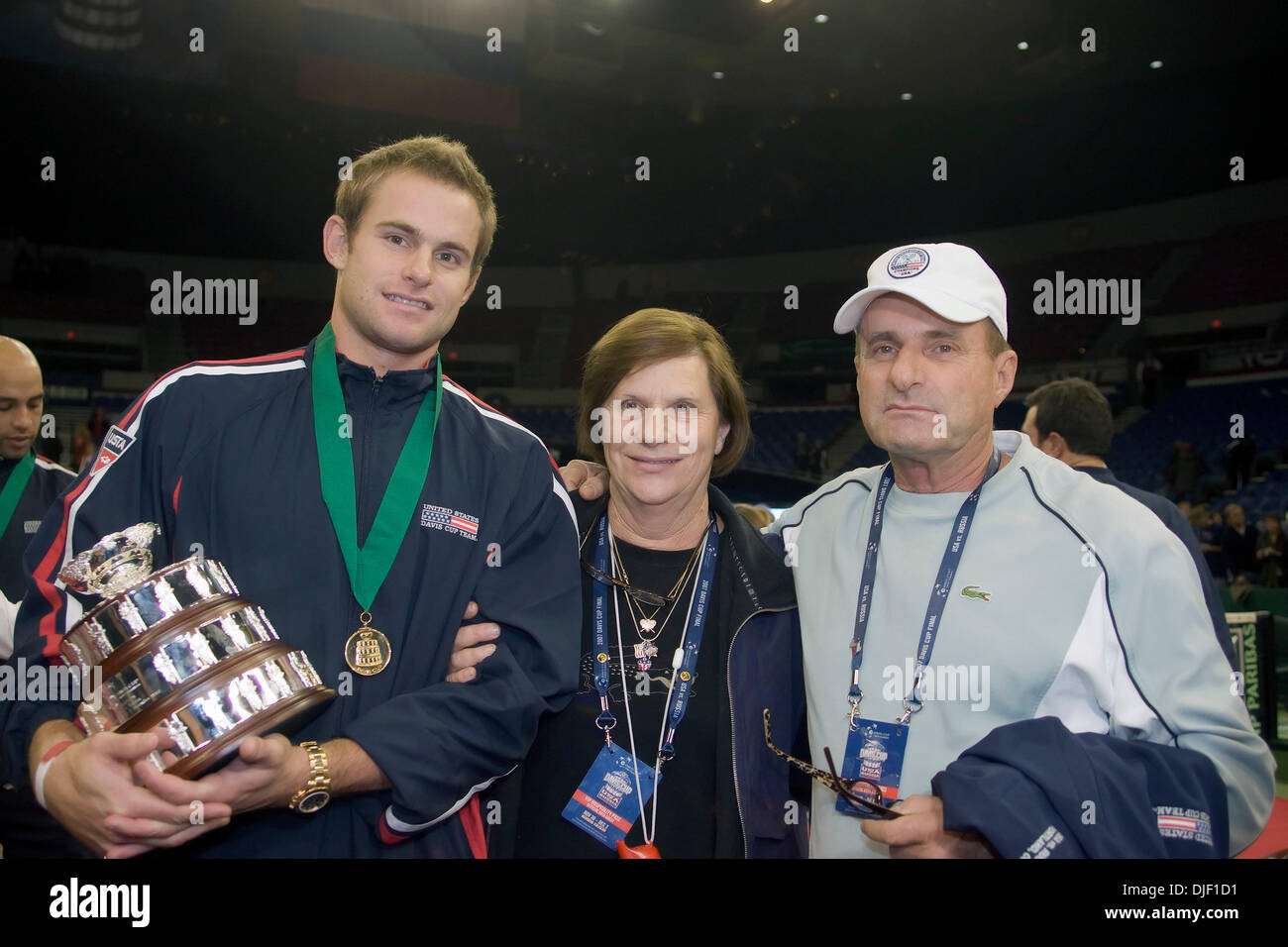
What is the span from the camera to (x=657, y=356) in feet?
6.09

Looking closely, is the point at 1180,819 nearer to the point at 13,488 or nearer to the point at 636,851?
the point at 636,851

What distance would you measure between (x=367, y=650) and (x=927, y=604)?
1028mm

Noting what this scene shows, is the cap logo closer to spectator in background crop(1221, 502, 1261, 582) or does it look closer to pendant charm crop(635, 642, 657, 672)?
pendant charm crop(635, 642, 657, 672)

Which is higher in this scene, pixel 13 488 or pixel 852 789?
pixel 13 488

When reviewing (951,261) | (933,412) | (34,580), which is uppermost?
(951,261)

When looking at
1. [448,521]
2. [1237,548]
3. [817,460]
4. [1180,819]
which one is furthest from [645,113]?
[1180,819]

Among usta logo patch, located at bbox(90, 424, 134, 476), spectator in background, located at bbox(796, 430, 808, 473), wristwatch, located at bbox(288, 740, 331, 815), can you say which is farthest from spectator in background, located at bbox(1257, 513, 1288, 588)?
usta logo patch, located at bbox(90, 424, 134, 476)

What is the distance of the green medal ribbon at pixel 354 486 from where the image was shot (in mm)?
1479

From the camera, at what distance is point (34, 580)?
4.61ft

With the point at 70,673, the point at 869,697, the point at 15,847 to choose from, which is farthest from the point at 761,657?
the point at 15,847

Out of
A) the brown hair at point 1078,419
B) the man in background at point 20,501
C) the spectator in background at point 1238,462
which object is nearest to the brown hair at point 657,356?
the brown hair at point 1078,419

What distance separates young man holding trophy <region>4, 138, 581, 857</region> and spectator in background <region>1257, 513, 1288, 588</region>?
8071 millimetres
